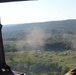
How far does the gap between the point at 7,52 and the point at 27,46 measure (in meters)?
35.5

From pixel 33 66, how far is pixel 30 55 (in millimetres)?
36032

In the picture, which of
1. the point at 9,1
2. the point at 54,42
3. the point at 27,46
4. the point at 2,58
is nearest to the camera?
the point at 9,1

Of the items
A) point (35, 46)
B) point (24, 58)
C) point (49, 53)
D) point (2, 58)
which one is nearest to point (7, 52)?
point (24, 58)

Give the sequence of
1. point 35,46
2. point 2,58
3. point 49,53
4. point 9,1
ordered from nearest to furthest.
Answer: point 9,1
point 2,58
point 49,53
point 35,46

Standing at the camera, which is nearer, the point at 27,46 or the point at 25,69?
the point at 25,69

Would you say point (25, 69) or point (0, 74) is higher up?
point (0, 74)

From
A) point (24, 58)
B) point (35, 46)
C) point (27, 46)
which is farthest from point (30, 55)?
point (35, 46)

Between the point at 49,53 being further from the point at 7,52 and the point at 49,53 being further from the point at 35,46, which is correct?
the point at 35,46

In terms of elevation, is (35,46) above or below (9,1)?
below

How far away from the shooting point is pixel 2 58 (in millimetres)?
5449

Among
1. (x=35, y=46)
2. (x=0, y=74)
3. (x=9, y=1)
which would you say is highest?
(x=9, y=1)

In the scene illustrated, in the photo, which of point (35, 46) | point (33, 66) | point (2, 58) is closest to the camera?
point (2, 58)

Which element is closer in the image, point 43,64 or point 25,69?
point 25,69

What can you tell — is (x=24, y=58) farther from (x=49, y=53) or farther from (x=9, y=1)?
(x=9, y=1)
